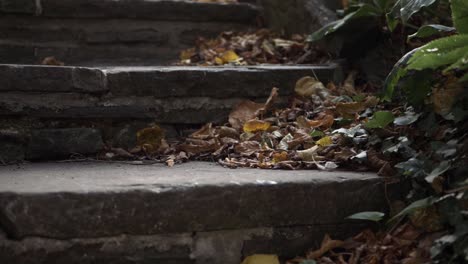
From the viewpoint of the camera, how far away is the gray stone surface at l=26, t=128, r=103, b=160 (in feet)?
7.27

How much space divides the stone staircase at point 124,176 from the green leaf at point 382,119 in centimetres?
20

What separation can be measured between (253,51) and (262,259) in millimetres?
1560

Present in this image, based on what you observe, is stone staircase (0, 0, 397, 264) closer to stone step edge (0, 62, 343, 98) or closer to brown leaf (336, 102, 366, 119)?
stone step edge (0, 62, 343, 98)

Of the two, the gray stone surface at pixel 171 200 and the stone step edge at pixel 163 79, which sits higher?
the stone step edge at pixel 163 79

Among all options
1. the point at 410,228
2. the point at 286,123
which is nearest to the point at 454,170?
the point at 410,228

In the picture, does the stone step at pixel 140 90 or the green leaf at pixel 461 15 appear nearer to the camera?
the green leaf at pixel 461 15

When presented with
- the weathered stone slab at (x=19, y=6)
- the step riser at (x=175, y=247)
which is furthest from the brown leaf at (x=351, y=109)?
the weathered stone slab at (x=19, y=6)

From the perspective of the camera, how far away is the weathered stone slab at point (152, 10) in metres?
3.20

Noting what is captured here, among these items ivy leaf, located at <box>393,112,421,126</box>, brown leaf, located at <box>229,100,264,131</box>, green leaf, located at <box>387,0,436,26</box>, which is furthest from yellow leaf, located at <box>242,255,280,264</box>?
green leaf, located at <box>387,0,436,26</box>

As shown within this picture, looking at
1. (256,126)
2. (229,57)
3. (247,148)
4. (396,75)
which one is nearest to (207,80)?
(256,126)

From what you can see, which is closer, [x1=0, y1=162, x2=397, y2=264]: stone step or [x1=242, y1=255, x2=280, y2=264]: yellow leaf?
[x1=0, y1=162, x2=397, y2=264]: stone step

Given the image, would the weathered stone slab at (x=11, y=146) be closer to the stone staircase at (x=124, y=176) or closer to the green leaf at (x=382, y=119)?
the stone staircase at (x=124, y=176)

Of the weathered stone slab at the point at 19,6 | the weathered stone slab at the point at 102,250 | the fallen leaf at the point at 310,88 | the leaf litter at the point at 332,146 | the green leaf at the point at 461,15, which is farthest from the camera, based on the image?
the weathered stone slab at the point at 19,6

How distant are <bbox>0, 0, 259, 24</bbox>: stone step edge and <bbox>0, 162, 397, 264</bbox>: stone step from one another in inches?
53.7
